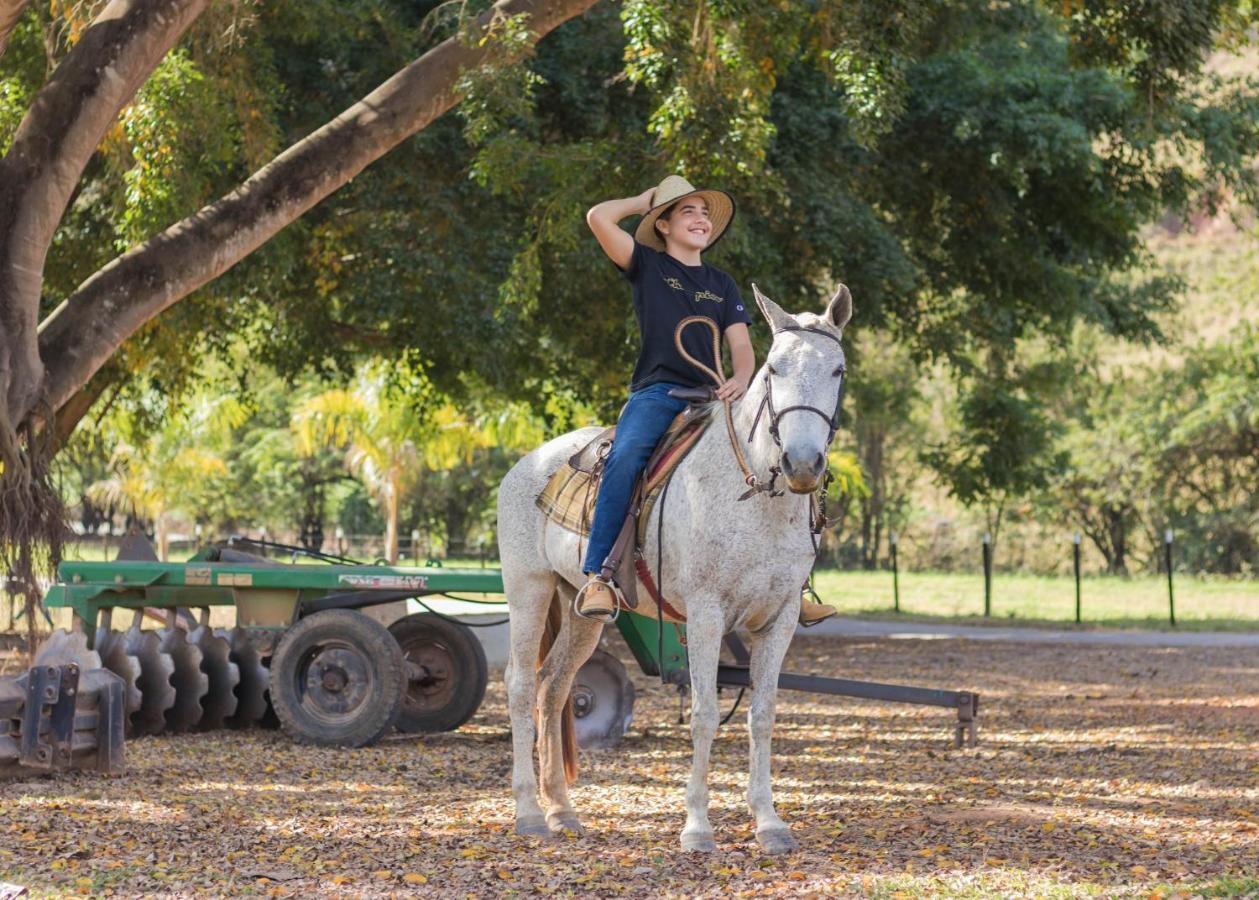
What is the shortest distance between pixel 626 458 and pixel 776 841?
1.75m

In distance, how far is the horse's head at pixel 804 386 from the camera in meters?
6.10

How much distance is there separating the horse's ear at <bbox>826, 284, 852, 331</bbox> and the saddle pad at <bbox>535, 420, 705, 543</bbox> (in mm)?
785

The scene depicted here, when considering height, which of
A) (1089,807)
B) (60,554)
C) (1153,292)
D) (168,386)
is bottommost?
(1089,807)

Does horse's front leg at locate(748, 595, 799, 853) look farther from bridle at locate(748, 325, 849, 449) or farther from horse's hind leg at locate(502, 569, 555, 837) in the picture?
horse's hind leg at locate(502, 569, 555, 837)

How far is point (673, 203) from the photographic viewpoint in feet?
24.1

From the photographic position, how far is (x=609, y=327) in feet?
56.7

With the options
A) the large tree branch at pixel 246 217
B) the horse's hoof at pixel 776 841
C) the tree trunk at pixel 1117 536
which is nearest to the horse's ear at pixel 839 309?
the horse's hoof at pixel 776 841

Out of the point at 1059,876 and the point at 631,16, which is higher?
A: the point at 631,16

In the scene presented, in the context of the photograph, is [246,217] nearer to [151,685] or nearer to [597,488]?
[151,685]

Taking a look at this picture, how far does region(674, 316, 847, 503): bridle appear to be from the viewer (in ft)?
20.5

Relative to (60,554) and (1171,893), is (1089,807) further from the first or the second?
(60,554)

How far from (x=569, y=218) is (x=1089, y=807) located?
7.10 metres

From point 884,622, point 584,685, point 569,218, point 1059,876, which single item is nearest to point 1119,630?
point 884,622

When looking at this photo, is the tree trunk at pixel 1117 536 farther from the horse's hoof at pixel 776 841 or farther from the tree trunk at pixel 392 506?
the horse's hoof at pixel 776 841
